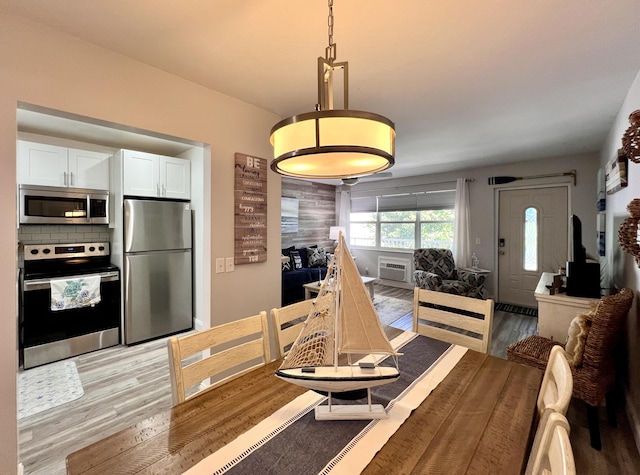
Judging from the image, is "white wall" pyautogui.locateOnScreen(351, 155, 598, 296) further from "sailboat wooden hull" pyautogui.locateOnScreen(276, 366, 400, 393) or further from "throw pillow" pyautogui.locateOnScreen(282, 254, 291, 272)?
"sailboat wooden hull" pyautogui.locateOnScreen(276, 366, 400, 393)

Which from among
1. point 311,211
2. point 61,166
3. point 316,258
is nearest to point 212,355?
point 61,166

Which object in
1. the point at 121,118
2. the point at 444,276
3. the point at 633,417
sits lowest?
the point at 633,417

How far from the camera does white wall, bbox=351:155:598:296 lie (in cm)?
411

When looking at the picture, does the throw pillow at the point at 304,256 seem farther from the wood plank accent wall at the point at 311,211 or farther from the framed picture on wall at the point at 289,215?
the framed picture on wall at the point at 289,215

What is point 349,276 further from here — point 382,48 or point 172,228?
point 172,228

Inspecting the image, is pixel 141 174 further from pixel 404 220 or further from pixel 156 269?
pixel 404 220

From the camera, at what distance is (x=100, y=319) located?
3.18 m

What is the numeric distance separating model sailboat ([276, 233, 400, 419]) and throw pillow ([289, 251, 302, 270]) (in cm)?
439

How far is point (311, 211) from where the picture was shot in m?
6.55

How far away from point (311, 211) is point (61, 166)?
431 cm

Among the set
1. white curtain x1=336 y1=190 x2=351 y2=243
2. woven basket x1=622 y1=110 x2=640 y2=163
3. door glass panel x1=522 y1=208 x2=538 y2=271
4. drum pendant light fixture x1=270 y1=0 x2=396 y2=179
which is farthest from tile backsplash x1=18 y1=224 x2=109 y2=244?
door glass panel x1=522 y1=208 x2=538 y2=271

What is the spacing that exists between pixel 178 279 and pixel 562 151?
540 centimetres

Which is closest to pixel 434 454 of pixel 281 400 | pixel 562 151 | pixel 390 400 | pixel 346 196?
pixel 390 400

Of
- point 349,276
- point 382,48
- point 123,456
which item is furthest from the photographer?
point 382,48
